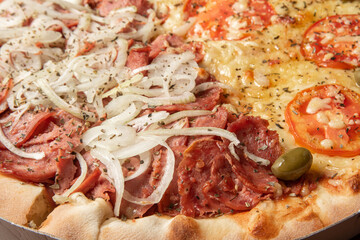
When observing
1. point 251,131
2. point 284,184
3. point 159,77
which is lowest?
point 284,184

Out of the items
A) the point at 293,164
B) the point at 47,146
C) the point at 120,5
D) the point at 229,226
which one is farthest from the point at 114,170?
the point at 120,5

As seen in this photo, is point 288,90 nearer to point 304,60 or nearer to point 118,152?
point 304,60

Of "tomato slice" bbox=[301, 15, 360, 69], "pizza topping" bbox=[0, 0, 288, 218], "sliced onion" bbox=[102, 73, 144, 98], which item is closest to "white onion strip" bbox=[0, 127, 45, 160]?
"pizza topping" bbox=[0, 0, 288, 218]

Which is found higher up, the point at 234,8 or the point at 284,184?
the point at 234,8

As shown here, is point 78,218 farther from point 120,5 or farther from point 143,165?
point 120,5

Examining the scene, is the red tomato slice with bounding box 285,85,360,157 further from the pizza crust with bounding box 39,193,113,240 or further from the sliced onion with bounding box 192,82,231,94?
the pizza crust with bounding box 39,193,113,240

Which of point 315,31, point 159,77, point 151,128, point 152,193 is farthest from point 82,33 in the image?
point 315,31
